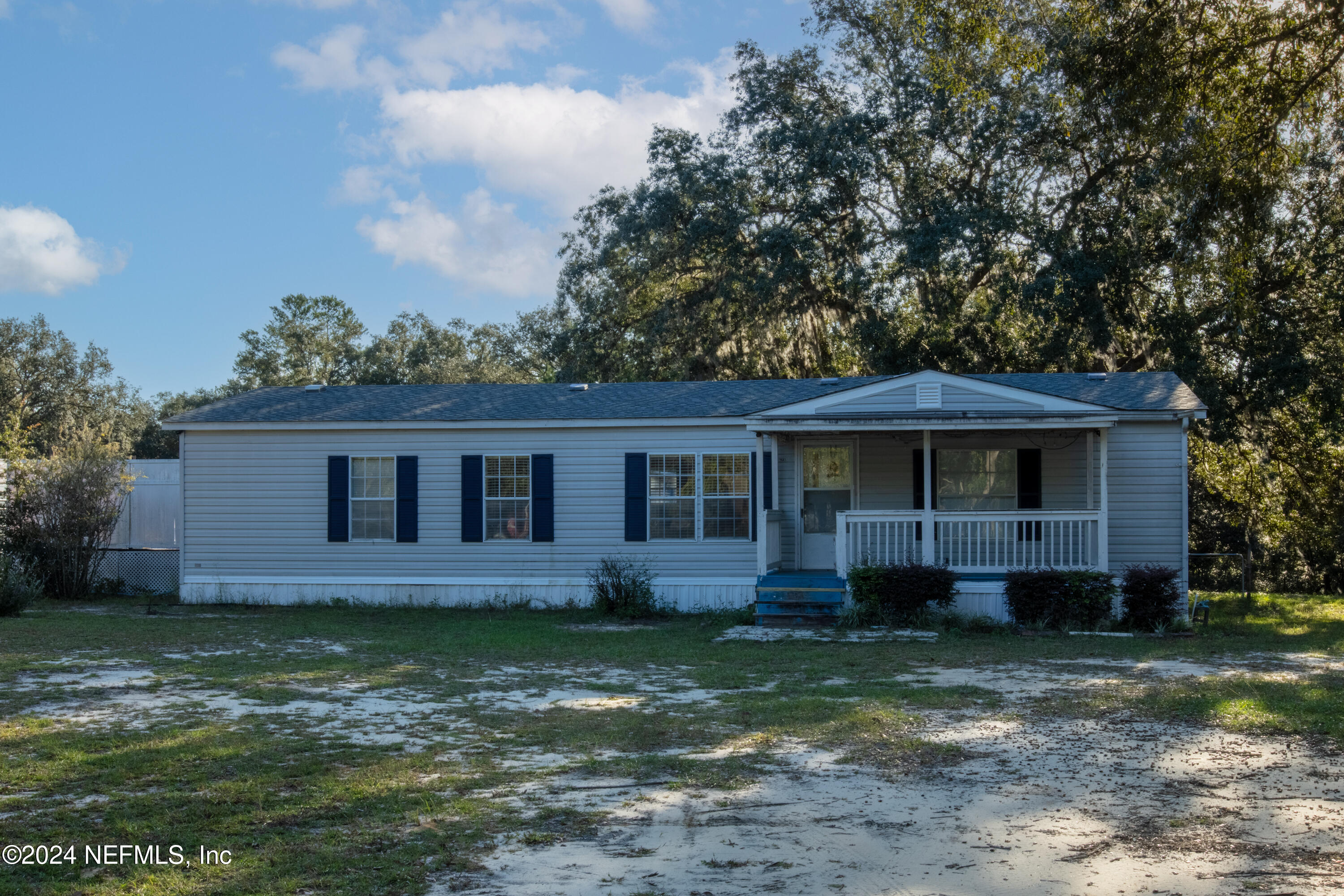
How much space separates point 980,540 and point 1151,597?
2.18m

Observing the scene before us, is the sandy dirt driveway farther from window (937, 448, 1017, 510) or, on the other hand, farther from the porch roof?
window (937, 448, 1017, 510)

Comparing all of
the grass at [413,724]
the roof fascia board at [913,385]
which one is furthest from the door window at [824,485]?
the grass at [413,724]

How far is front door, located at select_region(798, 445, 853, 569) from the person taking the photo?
15.8m

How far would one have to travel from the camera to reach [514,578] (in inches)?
631

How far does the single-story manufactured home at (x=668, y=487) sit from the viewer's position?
47.1 ft

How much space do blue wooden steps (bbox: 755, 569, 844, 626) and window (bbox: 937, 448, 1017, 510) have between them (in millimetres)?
2623

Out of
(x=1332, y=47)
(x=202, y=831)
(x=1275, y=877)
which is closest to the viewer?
(x=1275, y=877)

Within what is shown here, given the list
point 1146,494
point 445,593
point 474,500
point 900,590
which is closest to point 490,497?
point 474,500

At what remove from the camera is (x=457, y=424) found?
16.0 metres

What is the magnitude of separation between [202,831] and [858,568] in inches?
387

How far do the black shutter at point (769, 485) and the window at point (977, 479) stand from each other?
95.0 inches

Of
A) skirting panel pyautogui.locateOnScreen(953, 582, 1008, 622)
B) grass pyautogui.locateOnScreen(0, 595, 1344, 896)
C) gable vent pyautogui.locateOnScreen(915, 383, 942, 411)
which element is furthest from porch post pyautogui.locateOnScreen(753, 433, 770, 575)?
skirting panel pyautogui.locateOnScreen(953, 582, 1008, 622)

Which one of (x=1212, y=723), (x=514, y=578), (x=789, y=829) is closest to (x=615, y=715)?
(x=789, y=829)

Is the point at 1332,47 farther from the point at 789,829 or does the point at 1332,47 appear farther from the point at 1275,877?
the point at 789,829
